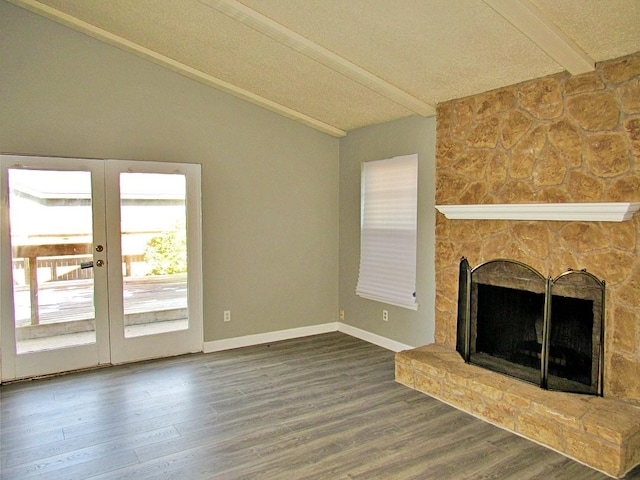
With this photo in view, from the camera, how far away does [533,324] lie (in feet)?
11.2

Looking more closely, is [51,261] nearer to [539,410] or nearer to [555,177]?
[539,410]

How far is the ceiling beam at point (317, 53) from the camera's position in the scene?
3120 millimetres

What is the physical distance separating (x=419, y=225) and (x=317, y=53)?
1931 mm

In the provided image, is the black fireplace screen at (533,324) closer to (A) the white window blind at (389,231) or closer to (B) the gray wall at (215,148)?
(A) the white window blind at (389,231)

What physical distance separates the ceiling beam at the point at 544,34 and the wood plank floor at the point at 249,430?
Result: 253 centimetres

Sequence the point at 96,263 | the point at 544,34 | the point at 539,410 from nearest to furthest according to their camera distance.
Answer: the point at 544,34
the point at 539,410
the point at 96,263

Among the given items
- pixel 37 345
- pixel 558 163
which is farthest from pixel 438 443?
pixel 37 345

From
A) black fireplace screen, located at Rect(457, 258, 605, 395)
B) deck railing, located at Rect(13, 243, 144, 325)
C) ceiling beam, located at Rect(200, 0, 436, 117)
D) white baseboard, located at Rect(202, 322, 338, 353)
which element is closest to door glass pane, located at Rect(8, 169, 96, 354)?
deck railing, located at Rect(13, 243, 144, 325)

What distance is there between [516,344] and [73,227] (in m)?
4.01

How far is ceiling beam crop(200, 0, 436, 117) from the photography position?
312 centimetres

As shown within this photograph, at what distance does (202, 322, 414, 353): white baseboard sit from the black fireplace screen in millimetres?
1035

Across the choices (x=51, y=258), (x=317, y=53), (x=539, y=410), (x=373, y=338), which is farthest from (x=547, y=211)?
(x=51, y=258)

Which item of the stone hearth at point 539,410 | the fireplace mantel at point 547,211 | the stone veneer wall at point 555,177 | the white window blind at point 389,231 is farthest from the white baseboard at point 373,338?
the fireplace mantel at point 547,211

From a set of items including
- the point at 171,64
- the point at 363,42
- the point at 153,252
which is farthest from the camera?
the point at 153,252
